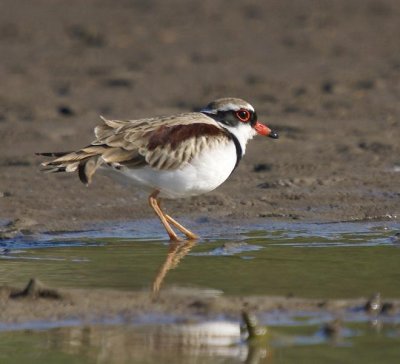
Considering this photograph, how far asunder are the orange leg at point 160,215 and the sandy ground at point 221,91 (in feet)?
2.62

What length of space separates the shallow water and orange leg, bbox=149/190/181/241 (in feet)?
0.43

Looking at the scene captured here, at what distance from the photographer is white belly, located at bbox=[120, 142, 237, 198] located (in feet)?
32.3

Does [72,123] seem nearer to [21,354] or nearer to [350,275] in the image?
[350,275]

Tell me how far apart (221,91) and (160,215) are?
602 cm

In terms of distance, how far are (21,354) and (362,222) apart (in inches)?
179

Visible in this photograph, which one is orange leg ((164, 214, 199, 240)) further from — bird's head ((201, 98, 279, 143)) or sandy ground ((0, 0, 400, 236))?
bird's head ((201, 98, 279, 143))

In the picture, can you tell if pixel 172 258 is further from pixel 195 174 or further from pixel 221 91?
pixel 221 91

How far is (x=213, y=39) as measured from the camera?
18.7m

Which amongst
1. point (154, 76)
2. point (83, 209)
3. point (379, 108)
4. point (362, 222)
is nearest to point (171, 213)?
point (83, 209)

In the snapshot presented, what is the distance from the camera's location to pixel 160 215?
10266 millimetres

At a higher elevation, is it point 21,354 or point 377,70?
point 377,70

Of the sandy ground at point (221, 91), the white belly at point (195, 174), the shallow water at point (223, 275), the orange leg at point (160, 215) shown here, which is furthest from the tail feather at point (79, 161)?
the sandy ground at point (221, 91)

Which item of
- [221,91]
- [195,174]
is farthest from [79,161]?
[221,91]

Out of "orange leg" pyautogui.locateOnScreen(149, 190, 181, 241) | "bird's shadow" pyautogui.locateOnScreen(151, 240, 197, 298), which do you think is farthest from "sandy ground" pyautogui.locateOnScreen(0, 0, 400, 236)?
"bird's shadow" pyautogui.locateOnScreen(151, 240, 197, 298)
